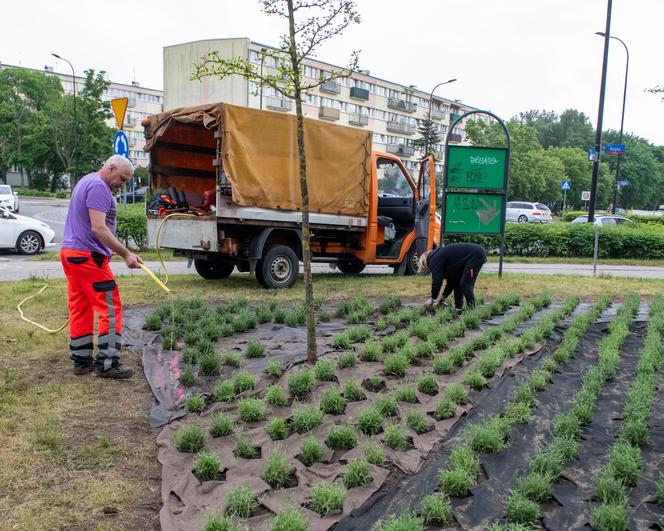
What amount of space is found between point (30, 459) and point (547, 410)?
360cm

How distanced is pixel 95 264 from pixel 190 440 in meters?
2.13

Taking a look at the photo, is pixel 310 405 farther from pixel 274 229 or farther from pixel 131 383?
pixel 274 229

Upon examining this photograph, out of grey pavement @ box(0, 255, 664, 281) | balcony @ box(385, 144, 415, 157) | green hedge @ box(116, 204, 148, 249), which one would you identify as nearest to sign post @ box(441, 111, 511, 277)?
grey pavement @ box(0, 255, 664, 281)

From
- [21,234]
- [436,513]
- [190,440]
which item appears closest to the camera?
[436,513]

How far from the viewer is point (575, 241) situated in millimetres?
20797

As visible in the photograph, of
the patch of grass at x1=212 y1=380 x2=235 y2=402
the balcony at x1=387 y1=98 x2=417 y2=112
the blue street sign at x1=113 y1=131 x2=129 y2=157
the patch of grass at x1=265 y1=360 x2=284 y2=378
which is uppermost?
the balcony at x1=387 y1=98 x2=417 y2=112

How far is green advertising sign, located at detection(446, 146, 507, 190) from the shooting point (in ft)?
38.8

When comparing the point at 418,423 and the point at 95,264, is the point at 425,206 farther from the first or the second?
the point at 418,423

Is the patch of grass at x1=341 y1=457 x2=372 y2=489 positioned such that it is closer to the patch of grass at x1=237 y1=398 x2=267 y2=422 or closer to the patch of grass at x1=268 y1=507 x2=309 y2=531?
the patch of grass at x1=268 y1=507 x2=309 y2=531

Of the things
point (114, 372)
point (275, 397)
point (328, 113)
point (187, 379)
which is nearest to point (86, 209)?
point (114, 372)

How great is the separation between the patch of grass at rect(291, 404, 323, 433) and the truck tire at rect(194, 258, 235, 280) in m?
Answer: 7.59

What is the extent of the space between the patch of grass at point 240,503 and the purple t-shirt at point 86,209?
9.65 feet

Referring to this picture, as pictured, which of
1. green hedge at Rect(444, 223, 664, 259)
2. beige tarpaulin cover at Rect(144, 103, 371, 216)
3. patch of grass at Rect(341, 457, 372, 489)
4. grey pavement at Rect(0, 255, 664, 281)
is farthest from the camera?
A: green hedge at Rect(444, 223, 664, 259)

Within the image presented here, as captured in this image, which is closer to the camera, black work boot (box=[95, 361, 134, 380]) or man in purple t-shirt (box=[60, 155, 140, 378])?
man in purple t-shirt (box=[60, 155, 140, 378])
